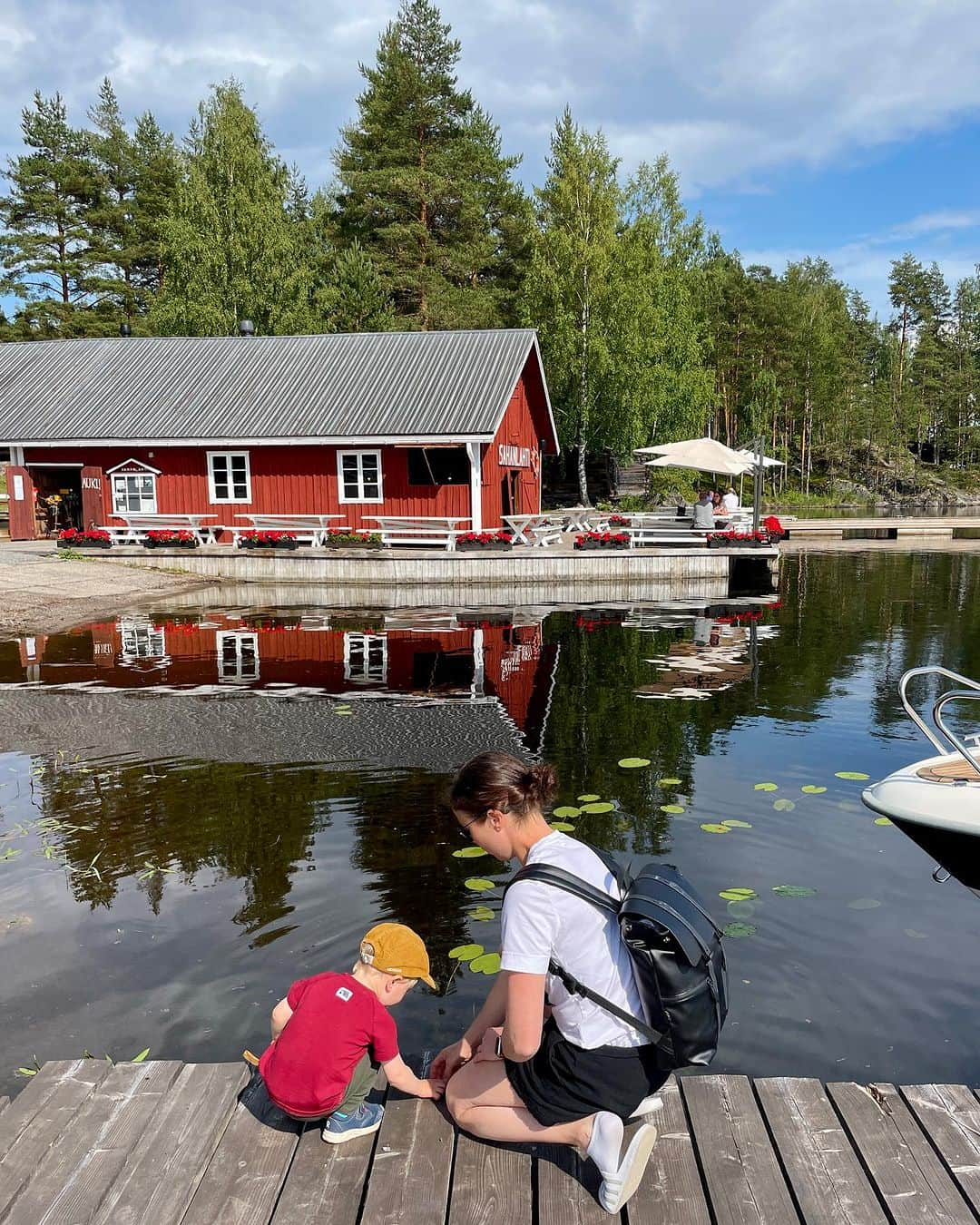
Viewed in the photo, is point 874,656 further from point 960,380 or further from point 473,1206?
point 960,380

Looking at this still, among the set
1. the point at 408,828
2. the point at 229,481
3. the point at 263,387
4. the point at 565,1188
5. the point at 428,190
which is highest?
the point at 428,190

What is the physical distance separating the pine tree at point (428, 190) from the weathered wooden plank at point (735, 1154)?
40623mm

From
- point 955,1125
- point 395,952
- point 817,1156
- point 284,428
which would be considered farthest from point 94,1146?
point 284,428

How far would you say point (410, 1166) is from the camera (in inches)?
114

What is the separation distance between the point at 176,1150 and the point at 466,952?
2227 millimetres

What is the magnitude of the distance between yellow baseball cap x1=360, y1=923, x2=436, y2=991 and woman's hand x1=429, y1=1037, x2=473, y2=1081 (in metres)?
0.29

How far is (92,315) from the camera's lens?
47.9m

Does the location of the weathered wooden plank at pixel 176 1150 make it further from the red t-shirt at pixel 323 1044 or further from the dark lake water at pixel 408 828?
the dark lake water at pixel 408 828

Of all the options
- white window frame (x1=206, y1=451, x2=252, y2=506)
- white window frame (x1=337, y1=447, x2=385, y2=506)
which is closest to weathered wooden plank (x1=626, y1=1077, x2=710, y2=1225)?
white window frame (x1=337, y1=447, x2=385, y2=506)

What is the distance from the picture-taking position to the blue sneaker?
299 centimetres

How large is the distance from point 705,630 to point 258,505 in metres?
15.1

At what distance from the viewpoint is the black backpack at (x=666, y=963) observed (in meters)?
2.69

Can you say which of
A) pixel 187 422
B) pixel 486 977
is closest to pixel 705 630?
pixel 486 977

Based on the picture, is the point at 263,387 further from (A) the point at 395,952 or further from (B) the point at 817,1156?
(B) the point at 817,1156
